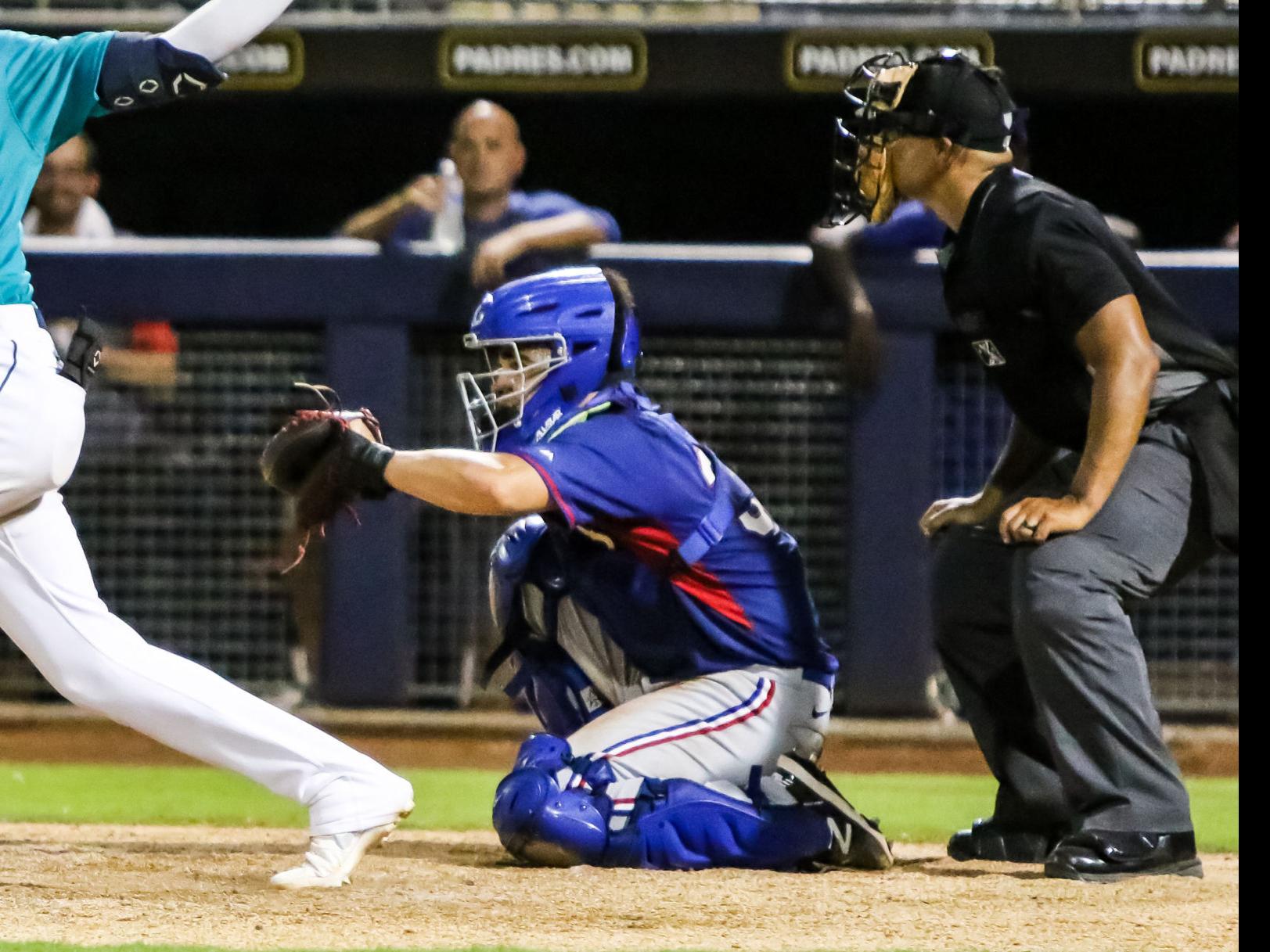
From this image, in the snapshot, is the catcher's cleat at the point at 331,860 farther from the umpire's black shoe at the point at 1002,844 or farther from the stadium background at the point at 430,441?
the stadium background at the point at 430,441

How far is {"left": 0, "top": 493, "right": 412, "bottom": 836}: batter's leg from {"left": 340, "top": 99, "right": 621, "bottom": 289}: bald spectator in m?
3.62

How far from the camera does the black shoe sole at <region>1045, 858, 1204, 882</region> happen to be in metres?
3.71

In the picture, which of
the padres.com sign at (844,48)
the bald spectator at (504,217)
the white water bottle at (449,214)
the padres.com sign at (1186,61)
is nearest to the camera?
the bald spectator at (504,217)

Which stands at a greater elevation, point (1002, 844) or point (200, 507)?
point (200, 507)

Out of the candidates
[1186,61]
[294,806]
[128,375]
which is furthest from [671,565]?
[1186,61]

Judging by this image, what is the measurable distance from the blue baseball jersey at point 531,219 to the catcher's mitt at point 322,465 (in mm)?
3256

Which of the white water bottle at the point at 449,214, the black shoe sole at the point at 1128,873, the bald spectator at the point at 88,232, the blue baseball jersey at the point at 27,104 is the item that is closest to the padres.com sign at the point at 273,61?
the bald spectator at the point at 88,232

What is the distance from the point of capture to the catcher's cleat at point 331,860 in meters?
3.49

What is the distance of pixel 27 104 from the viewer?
11.3 ft

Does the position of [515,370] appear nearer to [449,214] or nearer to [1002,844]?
[1002,844]

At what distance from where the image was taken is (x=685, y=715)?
3.95 meters

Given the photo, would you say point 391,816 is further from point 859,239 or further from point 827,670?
point 859,239

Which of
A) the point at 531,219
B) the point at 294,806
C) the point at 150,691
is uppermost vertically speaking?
the point at 531,219

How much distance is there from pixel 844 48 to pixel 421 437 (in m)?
2.44
